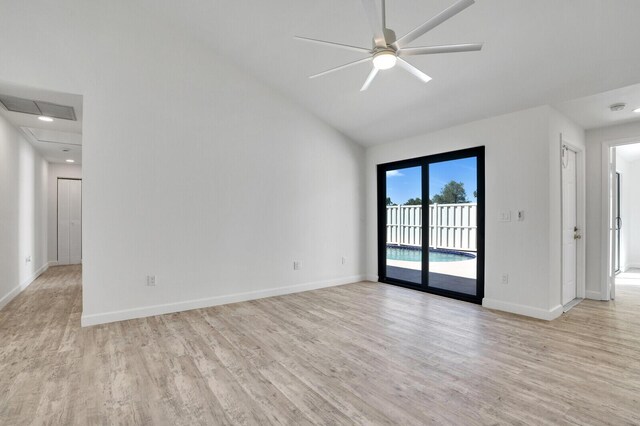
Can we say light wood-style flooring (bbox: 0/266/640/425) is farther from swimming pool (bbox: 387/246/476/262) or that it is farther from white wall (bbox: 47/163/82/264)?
white wall (bbox: 47/163/82/264)

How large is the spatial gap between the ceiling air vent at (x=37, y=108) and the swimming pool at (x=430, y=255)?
5.03m

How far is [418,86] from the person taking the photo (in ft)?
12.6

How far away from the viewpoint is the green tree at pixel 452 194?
454 centimetres

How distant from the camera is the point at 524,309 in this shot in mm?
3721

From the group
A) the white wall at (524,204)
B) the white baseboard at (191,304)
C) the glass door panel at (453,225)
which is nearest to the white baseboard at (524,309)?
the white wall at (524,204)

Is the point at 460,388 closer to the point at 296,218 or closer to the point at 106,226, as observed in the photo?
the point at 296,218

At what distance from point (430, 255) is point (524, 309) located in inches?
58.8

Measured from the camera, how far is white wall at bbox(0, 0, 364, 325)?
3418mm

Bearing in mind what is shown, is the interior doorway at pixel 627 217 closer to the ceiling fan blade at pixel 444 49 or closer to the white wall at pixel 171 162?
the ceiling fan blade at pixel 444 49

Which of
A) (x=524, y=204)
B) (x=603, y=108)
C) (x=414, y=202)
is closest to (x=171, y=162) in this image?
(x=414, y=202)

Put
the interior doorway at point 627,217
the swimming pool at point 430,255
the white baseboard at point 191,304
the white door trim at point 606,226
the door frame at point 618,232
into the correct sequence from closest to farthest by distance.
Result: the white baseboard at point 191,304, the white door trim at point 606,226, the swimming pool at point 430,255, the interior doorway at point 627,217, the door frame at point 618,232

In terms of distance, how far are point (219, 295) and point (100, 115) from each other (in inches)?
99.6

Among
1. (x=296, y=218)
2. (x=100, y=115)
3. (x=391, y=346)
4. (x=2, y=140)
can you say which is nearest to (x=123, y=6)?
(x=100, y=115)

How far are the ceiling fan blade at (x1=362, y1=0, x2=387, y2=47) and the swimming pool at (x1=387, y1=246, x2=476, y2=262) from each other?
136 inches
